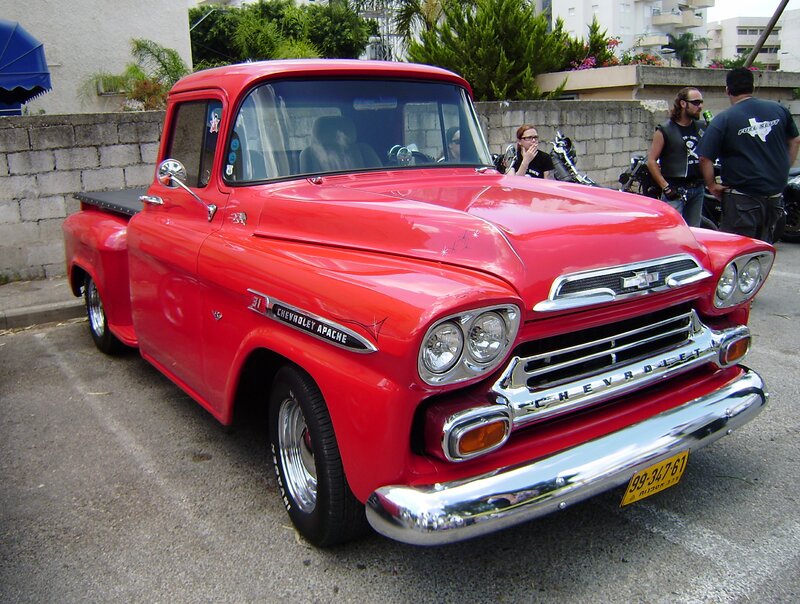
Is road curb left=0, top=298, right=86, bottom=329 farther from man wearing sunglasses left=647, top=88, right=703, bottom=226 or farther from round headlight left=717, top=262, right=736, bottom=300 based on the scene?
round headlight left=717, top=262, right=736, bottom=300

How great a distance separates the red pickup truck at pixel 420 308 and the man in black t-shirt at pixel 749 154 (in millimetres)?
2712

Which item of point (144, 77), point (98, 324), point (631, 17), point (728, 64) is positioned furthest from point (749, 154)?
point (631, 17)

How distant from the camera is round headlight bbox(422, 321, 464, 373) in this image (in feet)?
7.39

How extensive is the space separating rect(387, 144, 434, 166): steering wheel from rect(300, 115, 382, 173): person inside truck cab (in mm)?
91

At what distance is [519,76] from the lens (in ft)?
53.6

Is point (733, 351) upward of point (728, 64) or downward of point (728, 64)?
downward

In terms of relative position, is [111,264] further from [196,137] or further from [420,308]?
[420,308]

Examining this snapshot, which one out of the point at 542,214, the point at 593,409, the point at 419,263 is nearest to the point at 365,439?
the point at 419,263

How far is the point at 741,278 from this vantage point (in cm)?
312

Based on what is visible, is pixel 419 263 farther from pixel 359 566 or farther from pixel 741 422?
pixel 741 422

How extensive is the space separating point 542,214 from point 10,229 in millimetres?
6357

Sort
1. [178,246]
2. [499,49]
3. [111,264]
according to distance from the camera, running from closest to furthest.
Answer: [178,246]
[111,264]
[499,49]

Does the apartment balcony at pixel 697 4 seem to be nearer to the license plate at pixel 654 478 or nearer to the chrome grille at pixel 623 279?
the chrome grille at pixel 623 279

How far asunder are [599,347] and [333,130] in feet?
5.49
